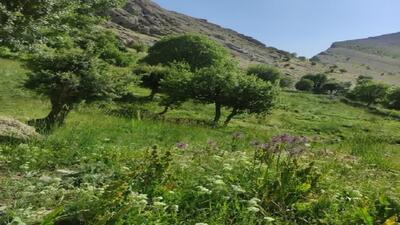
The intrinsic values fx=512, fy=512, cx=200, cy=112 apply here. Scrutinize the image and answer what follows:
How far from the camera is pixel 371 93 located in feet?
257

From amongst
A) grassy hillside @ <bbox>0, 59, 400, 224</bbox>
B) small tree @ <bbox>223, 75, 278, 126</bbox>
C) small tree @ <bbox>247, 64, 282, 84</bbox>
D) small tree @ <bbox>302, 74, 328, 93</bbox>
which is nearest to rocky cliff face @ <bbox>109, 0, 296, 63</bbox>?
small tree @ <bbox>247, 64, 282, 84</bbox>

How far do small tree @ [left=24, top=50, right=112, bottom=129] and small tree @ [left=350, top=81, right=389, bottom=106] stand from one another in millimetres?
62665

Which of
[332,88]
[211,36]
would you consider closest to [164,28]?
[211,36]

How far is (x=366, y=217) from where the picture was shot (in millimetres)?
5797

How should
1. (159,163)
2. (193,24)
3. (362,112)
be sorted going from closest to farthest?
(159,163) < (362,112) < (193,24)

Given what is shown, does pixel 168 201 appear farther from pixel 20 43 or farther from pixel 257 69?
pixel 257 69

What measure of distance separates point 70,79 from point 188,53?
1997 inches

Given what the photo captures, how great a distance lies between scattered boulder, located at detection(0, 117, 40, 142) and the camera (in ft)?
40.0

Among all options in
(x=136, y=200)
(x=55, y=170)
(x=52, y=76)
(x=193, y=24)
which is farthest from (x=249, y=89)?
(x=193, y=24)

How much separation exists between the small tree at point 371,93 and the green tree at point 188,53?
22360 mm

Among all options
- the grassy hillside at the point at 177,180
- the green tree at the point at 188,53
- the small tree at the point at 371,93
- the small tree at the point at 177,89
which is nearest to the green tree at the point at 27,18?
the grassy hillside at the point at 177,180

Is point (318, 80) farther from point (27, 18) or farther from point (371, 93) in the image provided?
point (27, 18)

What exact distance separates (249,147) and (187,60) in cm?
5799

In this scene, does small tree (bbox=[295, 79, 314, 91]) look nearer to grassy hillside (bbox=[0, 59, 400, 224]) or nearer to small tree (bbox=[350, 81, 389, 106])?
small tree (bbox=[350, 81, 389, 106])
